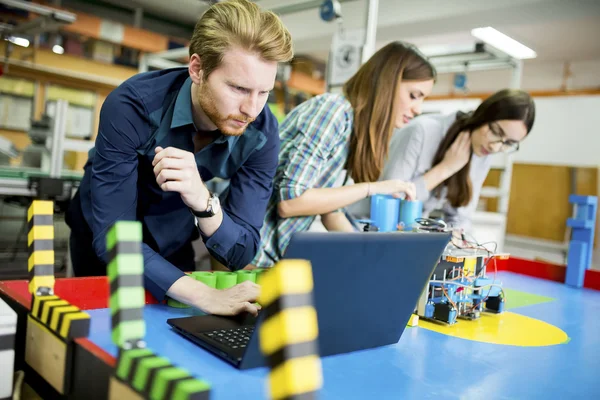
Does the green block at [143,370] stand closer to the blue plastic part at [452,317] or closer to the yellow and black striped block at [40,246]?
the yellow and black striped block at [40,246]

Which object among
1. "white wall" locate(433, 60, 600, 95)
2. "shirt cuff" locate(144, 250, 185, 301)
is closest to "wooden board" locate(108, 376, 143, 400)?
"shirt cuff" locate(144, 250, 185, 301)

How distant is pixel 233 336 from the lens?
29.5 inches

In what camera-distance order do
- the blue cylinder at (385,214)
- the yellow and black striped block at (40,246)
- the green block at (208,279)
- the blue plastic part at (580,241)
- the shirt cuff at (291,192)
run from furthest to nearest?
1. the blue plastic part at (580,241)
2. the shirt cuff at (291,192)
3. the blue cylinder at (385,214)
4. the green block at (208,279)
5. the yellow and black striped block at (40,246)

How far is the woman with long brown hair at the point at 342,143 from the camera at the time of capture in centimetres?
142

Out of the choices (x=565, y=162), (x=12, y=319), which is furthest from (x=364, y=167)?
(x=565, y=162)

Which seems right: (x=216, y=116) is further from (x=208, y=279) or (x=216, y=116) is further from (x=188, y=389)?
(x=188, y=389)

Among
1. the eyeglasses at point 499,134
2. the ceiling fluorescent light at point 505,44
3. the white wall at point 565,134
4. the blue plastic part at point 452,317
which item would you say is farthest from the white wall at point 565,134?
the blue plastic part at point 452,317

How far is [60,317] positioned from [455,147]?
5.38ft

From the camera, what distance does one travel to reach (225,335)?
750 mm

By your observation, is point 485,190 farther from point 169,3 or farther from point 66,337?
point 169,3

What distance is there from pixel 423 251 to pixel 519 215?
5.99 m

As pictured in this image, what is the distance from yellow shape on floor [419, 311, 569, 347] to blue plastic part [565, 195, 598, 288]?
696 mm

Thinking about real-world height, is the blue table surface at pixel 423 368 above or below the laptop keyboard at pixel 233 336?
below

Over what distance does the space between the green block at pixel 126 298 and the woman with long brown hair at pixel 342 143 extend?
91 centimetres
